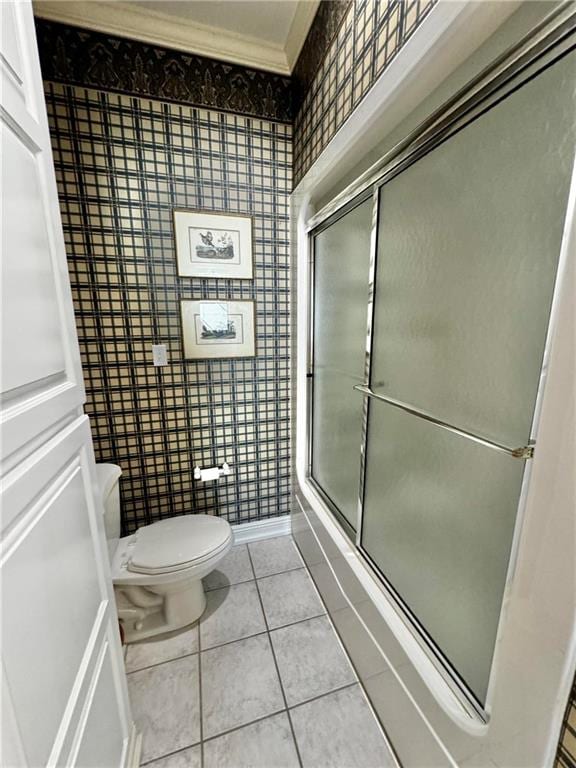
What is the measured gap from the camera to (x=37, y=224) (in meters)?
0.59

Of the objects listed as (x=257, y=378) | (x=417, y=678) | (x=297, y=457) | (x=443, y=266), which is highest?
(x=443, y=266)

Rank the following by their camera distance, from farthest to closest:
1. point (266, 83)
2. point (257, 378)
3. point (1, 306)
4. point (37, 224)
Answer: point (257, 378), point (266, 83), point (37, 224), point (1, 306)

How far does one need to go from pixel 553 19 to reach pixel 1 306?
1031 mm

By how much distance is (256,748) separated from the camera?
1.05 metres

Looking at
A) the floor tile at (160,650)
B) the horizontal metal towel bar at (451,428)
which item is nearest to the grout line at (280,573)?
the floor tile at (160,650)

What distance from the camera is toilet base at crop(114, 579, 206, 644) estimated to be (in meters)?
1.38

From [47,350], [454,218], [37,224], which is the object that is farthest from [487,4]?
[47,350]

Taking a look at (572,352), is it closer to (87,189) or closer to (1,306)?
(1,306)

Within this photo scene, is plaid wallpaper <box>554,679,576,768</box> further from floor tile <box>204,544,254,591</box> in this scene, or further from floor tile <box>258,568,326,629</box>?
floor tile <box>204,544,254,591</box>

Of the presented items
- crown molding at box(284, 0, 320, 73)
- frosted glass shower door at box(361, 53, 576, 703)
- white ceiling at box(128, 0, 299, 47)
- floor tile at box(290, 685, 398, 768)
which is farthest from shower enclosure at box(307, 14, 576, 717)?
white ceiling at box(128, 0, 299, 47)

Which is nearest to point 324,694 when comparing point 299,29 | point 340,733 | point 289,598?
point 340,733

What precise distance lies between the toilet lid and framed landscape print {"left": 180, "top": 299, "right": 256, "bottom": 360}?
0.86 m

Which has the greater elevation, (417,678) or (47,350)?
(47,350)

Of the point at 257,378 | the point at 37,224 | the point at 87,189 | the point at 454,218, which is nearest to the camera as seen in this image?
the point at 37,224
